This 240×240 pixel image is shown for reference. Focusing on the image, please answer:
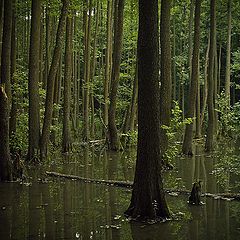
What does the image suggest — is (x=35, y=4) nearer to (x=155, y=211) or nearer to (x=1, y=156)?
(x=1, y=156)

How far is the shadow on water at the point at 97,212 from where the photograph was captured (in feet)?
25.1

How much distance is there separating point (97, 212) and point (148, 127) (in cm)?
213

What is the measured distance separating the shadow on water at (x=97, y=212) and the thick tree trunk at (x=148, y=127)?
436 millimetres

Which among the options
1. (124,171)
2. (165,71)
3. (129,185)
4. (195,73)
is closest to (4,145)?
(129,185)

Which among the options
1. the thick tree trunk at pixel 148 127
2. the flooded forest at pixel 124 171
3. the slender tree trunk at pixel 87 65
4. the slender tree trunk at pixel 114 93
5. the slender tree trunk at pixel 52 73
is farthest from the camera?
the slender tree trunk at pixel 87 65

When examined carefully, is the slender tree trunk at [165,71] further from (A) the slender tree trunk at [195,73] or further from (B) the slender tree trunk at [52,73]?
(B) the slender tree trunk at [52,73]

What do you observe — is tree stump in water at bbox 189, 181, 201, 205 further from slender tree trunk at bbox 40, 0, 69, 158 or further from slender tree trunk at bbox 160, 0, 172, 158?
slender tree trunk at bbox 40, 0, 69, 158

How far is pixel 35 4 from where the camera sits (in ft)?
59.4

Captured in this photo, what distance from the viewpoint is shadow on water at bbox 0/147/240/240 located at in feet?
25.1

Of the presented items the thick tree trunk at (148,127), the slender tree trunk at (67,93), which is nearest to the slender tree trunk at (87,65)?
the slender tree trunk at (67,93)

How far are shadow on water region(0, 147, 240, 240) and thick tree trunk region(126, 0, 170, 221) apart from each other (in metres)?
0.44

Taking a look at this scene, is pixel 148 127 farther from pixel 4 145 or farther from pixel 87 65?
pixel 87 65

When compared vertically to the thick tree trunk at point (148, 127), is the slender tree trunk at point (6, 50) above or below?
above

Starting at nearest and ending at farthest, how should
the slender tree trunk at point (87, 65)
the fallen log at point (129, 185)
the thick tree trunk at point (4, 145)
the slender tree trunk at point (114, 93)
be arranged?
the fallen log at point (129, 185)
the thick tree trunk at point (4, 145)
the slender tree trunk at point (114, 93)
the slender tree trunk at point (87, 65)
